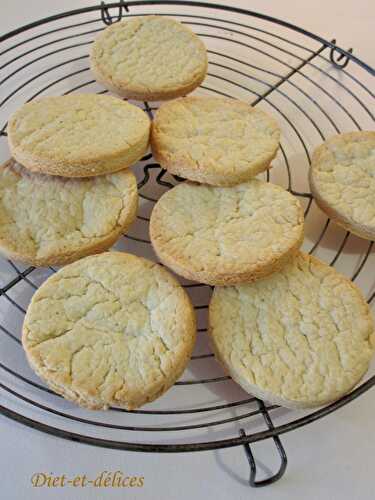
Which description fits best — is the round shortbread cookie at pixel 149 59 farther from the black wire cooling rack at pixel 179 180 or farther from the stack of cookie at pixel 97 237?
the black wire cooling rack at pixel 179 180

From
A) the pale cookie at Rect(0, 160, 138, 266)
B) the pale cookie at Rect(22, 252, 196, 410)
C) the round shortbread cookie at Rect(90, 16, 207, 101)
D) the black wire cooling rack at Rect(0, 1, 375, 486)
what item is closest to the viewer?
the pale cookie at Rect(22, 252, 196, 410)

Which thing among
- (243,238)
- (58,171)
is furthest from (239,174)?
(58,171)

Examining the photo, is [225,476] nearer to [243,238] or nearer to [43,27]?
[243,238]

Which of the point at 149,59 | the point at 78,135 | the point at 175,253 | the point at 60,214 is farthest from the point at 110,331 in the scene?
the point at 149,59

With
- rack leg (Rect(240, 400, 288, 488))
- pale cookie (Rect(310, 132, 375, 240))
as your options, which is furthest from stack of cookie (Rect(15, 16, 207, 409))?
pale cookie (Rect(310, 132, 375, 240))

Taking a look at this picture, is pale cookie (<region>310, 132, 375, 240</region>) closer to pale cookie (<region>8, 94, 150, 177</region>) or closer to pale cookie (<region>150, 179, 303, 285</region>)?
pale cookie (<region>150, 179, 303, 285</region>)

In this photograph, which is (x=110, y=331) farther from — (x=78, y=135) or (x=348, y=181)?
(x=348, y=181)
